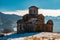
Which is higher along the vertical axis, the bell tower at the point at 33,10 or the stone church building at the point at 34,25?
the bell tower at the point at 33,10

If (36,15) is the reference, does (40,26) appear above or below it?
below

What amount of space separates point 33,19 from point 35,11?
2.91 metres

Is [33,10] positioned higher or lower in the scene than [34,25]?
higher

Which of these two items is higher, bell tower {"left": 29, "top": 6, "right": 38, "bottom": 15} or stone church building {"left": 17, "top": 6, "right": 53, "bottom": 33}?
bell tower {"left": 29, "top": 6, "right": 38, "bottom": 15}

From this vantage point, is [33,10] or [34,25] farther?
[33,10]

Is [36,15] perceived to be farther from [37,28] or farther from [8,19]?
[8,19]

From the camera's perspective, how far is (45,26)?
32938 mm

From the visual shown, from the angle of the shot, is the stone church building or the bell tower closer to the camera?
the stone church building

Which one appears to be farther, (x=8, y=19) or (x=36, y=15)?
(x=8, y=19)

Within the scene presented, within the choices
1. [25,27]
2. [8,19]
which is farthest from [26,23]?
[8,19]

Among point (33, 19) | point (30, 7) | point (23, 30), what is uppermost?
point (30, 7)

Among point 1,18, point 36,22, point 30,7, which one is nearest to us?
point 36,22

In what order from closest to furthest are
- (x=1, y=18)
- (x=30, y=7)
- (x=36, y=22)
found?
1. (x=36, y=22)
2. (x=30, y=7)
3. (x=1, y=18)

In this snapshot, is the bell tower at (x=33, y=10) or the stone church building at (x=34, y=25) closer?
the stone church building at (x=34, y=25)
